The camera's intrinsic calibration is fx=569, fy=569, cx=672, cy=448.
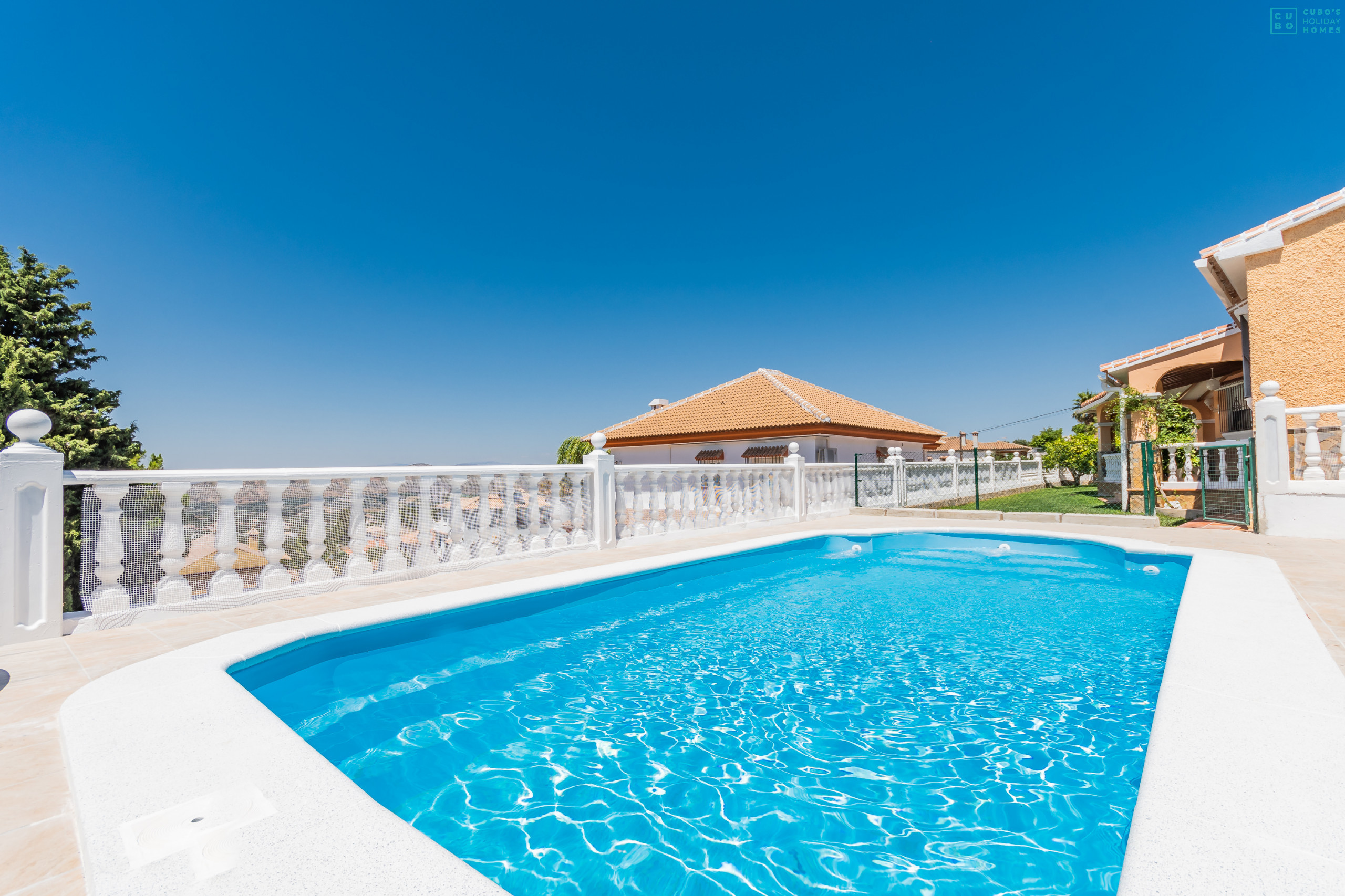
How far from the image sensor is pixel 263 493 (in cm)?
477

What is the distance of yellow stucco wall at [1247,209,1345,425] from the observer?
1012cm

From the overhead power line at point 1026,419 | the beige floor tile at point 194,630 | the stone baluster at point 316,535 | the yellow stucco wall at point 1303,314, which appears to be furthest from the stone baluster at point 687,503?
the overhead power line at point 1026,419

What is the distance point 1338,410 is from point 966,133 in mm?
11890

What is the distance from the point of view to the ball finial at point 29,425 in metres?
3.80

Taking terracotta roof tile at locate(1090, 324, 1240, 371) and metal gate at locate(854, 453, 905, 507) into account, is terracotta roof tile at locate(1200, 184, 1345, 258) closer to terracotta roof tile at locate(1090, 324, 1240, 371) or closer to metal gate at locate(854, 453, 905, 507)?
terracotta roof tile at locate(1090, 324, 1240, 371)

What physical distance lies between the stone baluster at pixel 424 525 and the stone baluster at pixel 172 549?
1.84m

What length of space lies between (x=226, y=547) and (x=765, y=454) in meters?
22.2

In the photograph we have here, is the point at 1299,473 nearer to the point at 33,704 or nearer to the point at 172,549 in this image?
the point at 33,704

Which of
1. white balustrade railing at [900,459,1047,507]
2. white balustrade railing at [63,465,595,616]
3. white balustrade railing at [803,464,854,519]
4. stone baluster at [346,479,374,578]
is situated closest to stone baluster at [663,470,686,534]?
white balustrade railing at [63,465,595,616]

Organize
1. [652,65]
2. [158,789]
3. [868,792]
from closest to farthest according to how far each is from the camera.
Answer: [158,789] < [868,792] < [652,65]

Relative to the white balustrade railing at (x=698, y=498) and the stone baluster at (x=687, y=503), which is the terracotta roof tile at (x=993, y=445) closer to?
the white balustrade railing at (x=698, y=498)

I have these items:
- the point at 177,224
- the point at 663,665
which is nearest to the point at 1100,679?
the point at 663,665

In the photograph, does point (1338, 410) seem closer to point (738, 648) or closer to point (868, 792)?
point (738, 648)

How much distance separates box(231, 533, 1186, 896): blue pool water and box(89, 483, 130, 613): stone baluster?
1.61 meters
